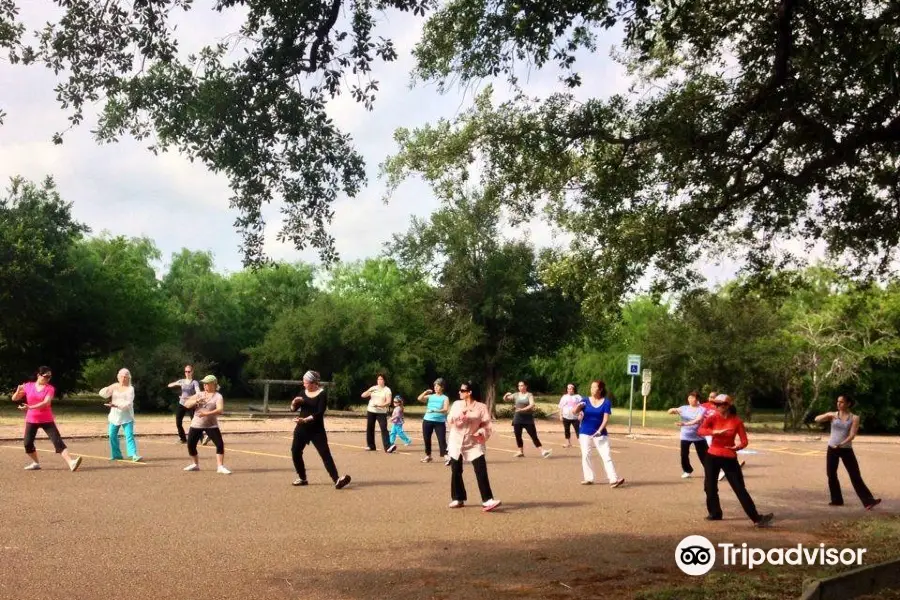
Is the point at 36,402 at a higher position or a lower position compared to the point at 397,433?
higher

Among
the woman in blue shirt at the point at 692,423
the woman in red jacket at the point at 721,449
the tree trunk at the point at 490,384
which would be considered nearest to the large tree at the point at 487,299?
the tree trunk at the point at 490,384

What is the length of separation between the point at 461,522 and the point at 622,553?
229 centimetres

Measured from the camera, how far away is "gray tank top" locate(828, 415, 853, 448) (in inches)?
515

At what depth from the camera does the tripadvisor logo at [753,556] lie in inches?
322

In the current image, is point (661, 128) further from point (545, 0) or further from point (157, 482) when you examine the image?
point (157, 482)

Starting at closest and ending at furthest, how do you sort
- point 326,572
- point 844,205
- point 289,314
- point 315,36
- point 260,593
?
point 260,593, point 326,572, point 315,36, point 844,205, point 289,314

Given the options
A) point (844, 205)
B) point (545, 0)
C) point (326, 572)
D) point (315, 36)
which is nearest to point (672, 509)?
point (844, 205)

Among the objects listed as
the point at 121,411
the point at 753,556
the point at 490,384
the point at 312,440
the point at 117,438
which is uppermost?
the point at 490,384

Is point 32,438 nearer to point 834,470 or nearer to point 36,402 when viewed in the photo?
point 36,402

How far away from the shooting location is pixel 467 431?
38.2 ft

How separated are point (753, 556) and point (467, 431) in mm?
4106

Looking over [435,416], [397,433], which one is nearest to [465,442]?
[435,416]

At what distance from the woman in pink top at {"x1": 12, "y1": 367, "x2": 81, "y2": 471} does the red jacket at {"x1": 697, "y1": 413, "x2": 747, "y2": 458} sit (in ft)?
31.3

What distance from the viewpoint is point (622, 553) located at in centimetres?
880
